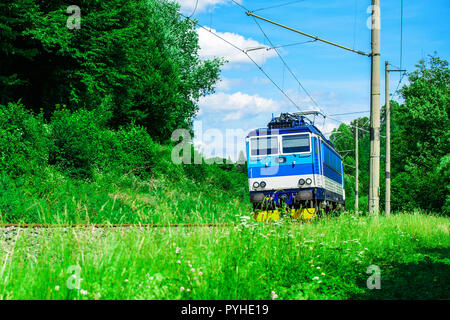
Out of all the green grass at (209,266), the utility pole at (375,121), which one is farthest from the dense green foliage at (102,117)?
the utility pole at (375,121)

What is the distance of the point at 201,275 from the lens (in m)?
5.01

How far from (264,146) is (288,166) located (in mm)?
1214

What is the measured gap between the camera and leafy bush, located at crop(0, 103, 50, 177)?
51.4ft

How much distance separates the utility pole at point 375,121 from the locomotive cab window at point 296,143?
326 centimetres

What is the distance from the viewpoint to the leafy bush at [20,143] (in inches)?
617

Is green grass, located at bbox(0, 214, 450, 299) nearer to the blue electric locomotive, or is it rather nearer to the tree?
the blue electric locomotive


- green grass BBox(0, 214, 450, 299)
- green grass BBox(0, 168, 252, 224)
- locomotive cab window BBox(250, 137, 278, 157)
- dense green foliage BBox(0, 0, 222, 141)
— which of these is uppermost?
dense green foliage BBox(0, 0, 222, 141)

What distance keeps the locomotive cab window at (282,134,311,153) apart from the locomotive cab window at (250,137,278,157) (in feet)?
1.25

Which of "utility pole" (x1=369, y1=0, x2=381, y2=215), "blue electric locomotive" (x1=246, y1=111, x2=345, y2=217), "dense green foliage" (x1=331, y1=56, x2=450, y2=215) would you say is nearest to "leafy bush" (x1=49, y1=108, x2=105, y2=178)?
"blue electric locomotive" (x1=246, y1=111, x2=345, y2=217)

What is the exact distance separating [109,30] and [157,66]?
9.71 m

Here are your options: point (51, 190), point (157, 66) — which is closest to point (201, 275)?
point (51, 190)

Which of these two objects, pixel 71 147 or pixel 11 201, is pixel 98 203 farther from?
pixel 71 147

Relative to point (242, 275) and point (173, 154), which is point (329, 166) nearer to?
point (173, 154)

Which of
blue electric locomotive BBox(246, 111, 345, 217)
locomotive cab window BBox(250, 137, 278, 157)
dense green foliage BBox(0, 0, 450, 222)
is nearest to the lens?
dense green foliage BBox(0, 0, 450, 222)
